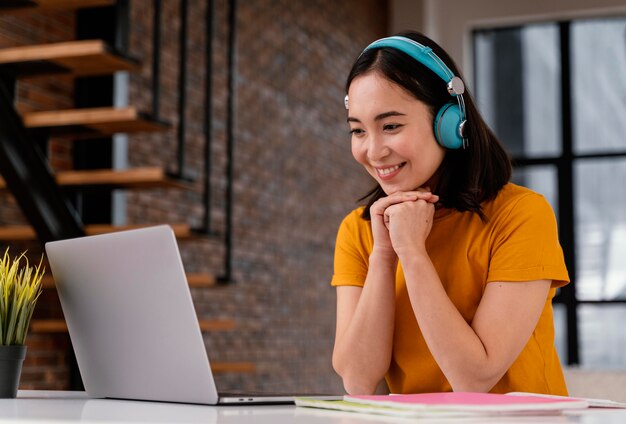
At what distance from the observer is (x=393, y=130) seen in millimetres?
1812

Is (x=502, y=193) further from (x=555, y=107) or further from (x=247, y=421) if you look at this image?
(x=555, y=107)

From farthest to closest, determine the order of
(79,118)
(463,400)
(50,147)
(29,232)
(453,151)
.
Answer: (50,147)
(29,232)
(79,118)
(453,151)
(463,400)

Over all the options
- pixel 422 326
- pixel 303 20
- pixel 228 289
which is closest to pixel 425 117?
pixel 422 326

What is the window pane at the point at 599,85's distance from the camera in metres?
7.93

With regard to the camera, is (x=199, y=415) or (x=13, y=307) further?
(x=13, y=307)

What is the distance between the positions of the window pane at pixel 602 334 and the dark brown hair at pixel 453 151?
6207 mm

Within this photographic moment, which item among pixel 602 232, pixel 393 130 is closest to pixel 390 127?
pixel 393 130

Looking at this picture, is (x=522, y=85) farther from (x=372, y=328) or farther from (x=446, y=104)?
(x=372, y=328)

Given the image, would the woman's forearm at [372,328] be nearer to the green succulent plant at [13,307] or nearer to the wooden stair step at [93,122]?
the green succulent plant at [13,307]

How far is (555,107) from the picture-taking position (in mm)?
8062

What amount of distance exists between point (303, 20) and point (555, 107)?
242 centimetres

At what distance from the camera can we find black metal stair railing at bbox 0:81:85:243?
3.63 metres

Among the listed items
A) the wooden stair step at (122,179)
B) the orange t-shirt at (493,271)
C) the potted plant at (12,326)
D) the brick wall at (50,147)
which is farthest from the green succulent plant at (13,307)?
the brick wall at (50,147)

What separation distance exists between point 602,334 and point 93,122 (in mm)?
5449
